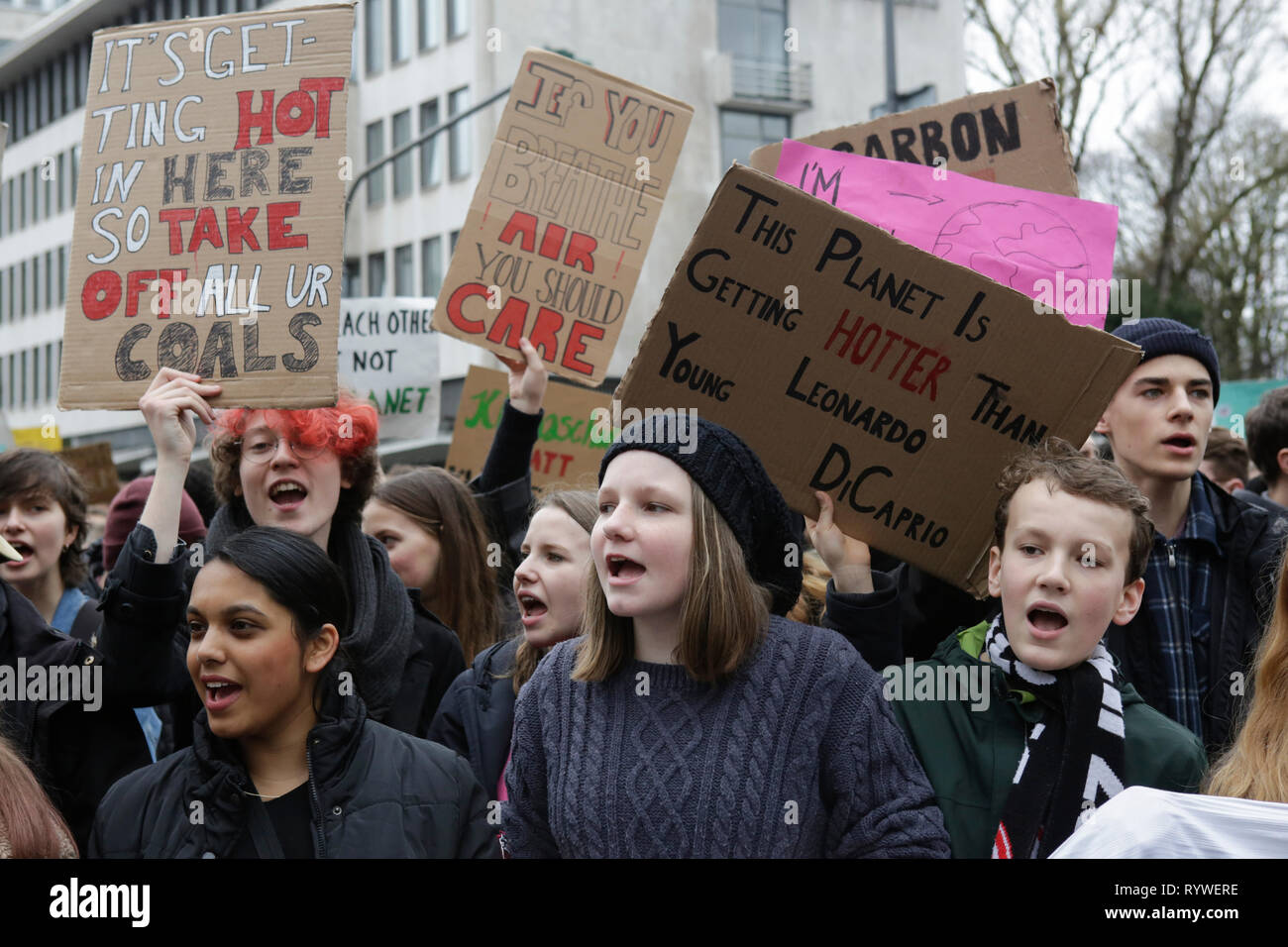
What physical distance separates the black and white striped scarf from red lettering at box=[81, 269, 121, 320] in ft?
8.06

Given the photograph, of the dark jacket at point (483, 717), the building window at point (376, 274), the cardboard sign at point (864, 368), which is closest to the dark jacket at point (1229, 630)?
the cardboard sign at point (864, 368)

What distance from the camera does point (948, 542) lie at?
336cm

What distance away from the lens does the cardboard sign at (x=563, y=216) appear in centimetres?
508

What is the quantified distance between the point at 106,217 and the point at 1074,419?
2.56 metres

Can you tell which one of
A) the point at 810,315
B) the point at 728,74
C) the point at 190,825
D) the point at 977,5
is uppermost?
the point at 728,74

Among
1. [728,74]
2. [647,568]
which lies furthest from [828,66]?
[647,568]

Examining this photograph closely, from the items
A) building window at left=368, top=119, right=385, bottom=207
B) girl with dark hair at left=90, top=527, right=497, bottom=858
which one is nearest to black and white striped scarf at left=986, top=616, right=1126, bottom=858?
girl with dark hair at left=90, top=527, right=497, bottom=858

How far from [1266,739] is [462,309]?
315 centimetres

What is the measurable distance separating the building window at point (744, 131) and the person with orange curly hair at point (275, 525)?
Result: 2726cm

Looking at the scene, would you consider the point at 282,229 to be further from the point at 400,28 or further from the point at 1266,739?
the point at 400,28

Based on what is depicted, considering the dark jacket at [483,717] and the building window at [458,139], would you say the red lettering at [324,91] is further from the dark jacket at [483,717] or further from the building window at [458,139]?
the building window at [458,139]

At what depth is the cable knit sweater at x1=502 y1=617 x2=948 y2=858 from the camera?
2.47 metres

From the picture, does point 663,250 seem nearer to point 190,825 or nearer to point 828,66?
point 828,66

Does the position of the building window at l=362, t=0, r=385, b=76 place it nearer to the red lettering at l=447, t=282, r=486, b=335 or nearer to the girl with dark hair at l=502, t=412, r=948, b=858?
the red lettering at l=447, t=282, r=486, b=335
